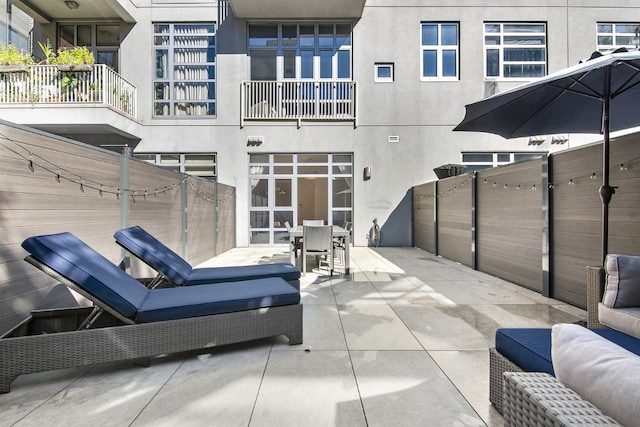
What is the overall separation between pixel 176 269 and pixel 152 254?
263mm

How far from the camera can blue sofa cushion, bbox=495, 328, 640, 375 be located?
1.39 metres

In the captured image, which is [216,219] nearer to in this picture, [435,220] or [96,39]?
[435,220]

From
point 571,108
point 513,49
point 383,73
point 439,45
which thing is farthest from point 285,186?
point 513,49

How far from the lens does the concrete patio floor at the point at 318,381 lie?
164 centimetres

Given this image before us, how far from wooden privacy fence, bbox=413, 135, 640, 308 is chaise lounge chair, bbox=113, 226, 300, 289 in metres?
3.09

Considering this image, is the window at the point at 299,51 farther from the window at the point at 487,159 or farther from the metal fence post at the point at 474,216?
the metal fence post at the point at 474,216

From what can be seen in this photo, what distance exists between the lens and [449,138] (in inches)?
355

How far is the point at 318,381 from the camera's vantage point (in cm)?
198

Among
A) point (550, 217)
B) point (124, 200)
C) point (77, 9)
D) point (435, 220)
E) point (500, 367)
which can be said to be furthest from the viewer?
point (77, 9)

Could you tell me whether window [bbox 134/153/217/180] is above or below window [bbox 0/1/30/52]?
below

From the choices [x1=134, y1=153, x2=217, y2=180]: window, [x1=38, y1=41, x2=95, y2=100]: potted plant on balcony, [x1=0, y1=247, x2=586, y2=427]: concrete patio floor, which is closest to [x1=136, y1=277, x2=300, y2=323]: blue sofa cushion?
[x1=0, y1=247, x2=586, y2=427]: concrete patio floor

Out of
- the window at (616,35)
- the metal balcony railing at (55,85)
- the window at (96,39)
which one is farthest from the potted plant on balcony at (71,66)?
the window at (616,35)

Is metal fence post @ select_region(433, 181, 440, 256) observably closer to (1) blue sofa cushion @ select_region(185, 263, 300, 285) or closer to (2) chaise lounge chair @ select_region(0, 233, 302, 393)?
(1) blue sofa cushion @ select_region(185, 263, 300, 285)

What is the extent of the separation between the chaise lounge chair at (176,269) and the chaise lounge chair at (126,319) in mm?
493
